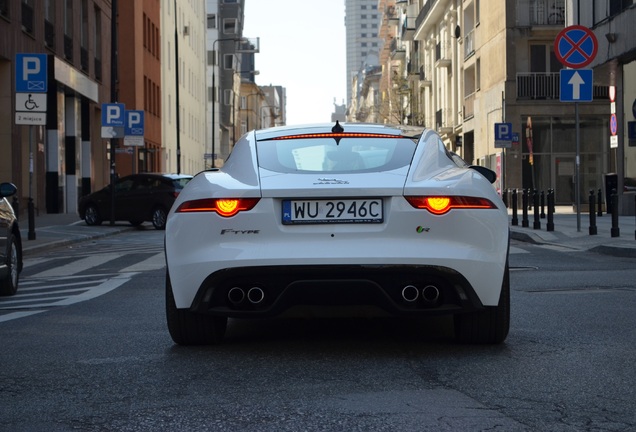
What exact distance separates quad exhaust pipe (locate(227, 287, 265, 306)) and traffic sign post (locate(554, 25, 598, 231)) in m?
13.5

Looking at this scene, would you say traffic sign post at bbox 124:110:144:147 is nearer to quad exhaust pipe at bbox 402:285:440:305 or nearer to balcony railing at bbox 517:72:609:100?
balcony railing at bbox 517:72:609:100

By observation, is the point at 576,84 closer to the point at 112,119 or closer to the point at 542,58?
the point at 112,119

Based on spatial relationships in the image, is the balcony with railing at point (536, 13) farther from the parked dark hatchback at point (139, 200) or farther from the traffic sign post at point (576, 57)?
the traffic sign post at point (576, 57)

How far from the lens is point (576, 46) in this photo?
19172 millimetres

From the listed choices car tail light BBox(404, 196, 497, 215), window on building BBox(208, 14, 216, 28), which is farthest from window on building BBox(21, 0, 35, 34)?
window on building BBox(208, 14, 216, 28)

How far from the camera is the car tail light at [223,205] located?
619 cm

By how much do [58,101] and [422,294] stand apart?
108ft

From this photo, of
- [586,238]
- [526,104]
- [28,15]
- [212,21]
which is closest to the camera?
[586,238]

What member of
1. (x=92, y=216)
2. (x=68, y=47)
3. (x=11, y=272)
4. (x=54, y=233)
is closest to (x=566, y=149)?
(x=68, y=47)

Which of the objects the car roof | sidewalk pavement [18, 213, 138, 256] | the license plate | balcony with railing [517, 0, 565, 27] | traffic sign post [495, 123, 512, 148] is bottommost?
sidewalk pavement [18, 213, 138, 256]

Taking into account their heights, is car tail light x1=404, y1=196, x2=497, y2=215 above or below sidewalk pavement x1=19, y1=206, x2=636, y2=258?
above

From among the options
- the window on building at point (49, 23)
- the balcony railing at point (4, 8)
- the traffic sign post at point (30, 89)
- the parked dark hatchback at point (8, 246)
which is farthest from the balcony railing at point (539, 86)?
the parked dark hatchback at point (8, 246)

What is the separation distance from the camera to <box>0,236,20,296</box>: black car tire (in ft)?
35.7

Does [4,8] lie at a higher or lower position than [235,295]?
higher
